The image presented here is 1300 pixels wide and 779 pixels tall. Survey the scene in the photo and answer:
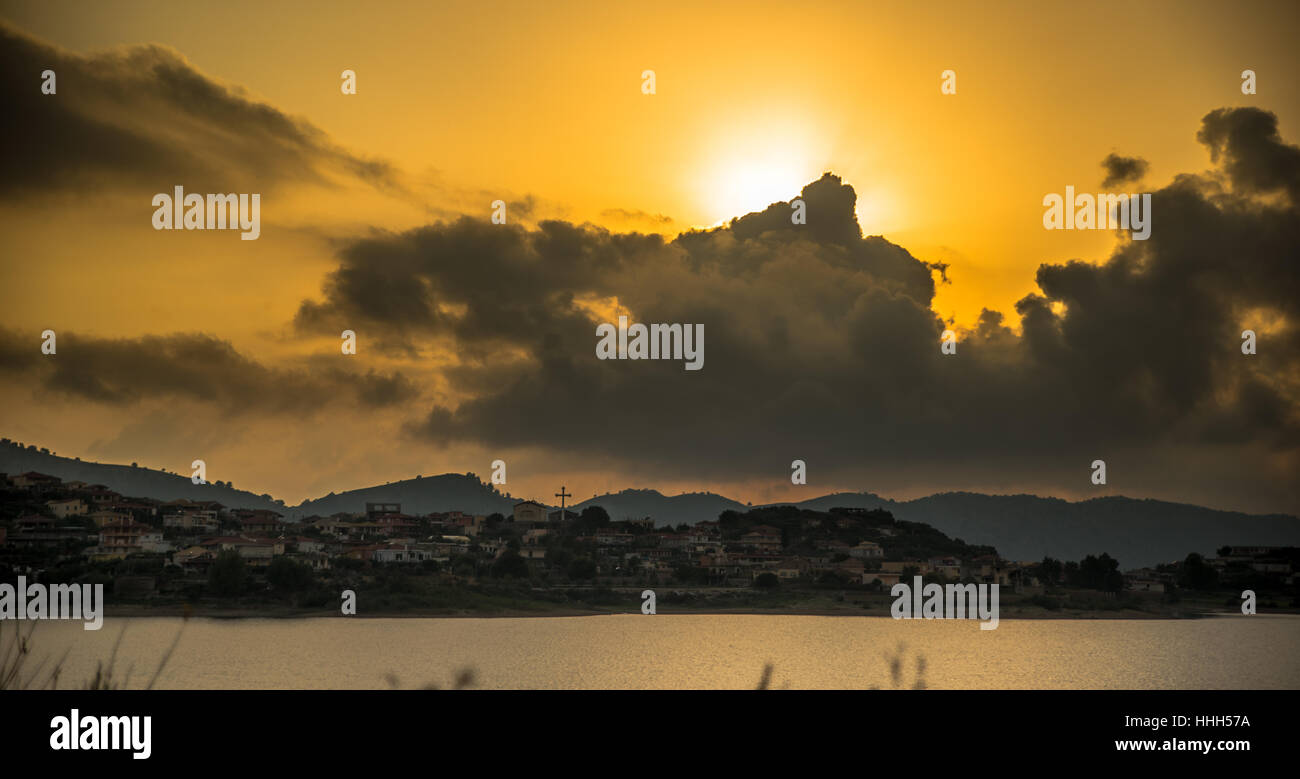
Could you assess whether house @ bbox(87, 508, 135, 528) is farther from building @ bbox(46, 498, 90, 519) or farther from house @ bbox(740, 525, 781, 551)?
house @ bbox(740, 525, 781, 551)

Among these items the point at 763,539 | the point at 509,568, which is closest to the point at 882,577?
the point at 763,539

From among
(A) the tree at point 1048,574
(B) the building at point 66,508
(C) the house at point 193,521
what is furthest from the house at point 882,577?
(B) the building at point 66,508

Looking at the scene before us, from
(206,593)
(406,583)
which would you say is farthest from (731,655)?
(206,593)

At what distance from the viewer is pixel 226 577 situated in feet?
212

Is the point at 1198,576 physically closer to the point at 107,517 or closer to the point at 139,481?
the point at 107,517

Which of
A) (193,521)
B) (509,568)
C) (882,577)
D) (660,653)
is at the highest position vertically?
(193,521)

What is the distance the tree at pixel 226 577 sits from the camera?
64375 mm

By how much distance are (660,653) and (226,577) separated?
29786 millimetres

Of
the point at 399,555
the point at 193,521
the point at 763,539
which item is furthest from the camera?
the point at 763,539

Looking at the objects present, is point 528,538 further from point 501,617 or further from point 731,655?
point 731,655

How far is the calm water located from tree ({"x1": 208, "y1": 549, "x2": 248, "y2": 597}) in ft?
7.19
